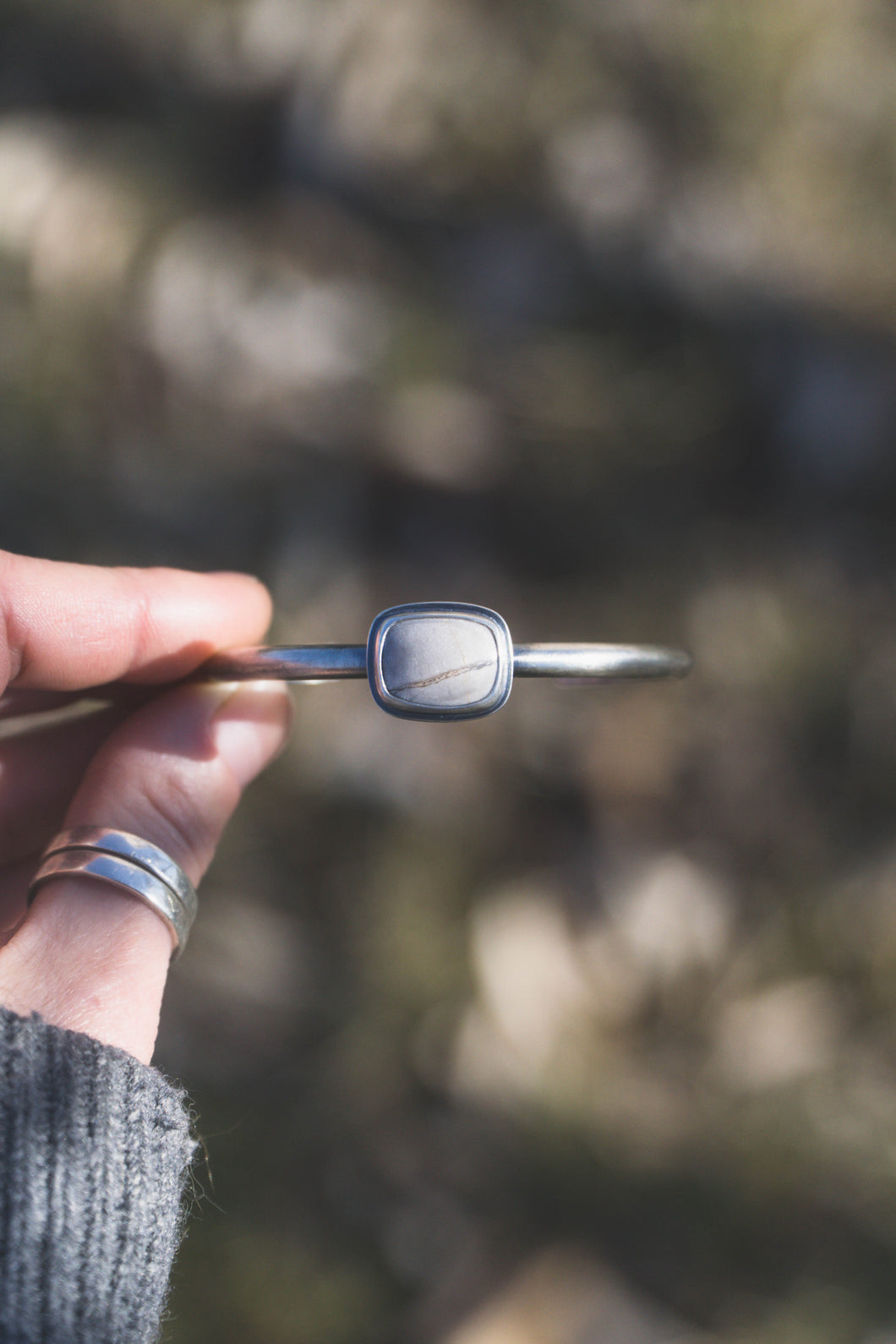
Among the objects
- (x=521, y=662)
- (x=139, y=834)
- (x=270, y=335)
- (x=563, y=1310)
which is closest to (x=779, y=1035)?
(x=563, y=1310)

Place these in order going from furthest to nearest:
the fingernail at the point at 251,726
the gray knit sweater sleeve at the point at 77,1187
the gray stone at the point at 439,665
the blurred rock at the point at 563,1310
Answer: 1. the blurred rock at the point at 563,1310
2. the fingernail at the point at 251,726
3. the gray stone at the point at 439,665
4. the gray knit sweater sleeve at the point at 77,1187

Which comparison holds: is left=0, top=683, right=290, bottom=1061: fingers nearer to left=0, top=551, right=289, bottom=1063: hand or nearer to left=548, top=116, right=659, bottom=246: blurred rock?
left=0, top=551, right=289, bottom=1063: hand

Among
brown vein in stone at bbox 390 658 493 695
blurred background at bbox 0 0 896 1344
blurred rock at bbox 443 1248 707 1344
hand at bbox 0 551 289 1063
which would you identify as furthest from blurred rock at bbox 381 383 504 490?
blurred rock at bbox 443 1248 707 1344

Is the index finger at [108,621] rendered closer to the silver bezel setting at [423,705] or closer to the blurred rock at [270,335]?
the silver bezel setting at [423,705]

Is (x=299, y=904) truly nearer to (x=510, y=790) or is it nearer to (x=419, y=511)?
(x=510, y=790)

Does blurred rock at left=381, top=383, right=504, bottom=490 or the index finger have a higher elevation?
blurred rock at left=381, top=383, right=504, bottom=490

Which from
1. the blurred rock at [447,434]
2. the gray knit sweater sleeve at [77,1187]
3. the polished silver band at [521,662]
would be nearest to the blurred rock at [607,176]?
the blurred rock at [447,434]
